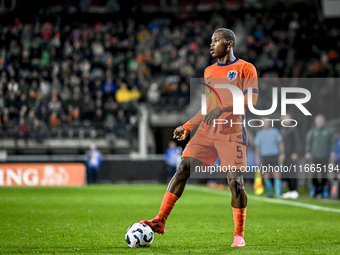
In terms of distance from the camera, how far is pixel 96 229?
715 cm

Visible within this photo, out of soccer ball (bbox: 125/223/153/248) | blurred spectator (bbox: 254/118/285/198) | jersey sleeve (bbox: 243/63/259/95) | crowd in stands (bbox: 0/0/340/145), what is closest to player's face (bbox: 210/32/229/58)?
jersey sleeve (bbox: 243/63/259/95)

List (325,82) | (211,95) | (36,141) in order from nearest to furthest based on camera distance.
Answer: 1. (211,95)
2. (325,82)
3. (36,141)

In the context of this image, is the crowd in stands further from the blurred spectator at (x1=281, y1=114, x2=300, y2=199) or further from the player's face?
the player's face

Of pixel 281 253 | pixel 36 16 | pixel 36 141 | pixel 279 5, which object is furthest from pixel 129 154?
pixel 281 253

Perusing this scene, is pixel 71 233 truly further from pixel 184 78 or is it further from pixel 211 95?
pixel 184 78

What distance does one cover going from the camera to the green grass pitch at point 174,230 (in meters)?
5.46

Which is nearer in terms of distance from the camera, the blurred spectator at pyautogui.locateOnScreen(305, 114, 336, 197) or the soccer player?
the soccer player

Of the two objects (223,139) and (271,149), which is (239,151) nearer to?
(223,139)

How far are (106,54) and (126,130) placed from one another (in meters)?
6.04

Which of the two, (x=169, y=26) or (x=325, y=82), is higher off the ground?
(x=169, y=26)

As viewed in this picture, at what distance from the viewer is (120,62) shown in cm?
2844

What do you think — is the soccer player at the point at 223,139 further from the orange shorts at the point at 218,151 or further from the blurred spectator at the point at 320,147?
the blurred spectator at the point at 320,147

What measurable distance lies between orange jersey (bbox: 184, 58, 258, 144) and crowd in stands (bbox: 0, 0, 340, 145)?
1629 centimetres

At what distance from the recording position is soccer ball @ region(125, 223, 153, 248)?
5516 mm
